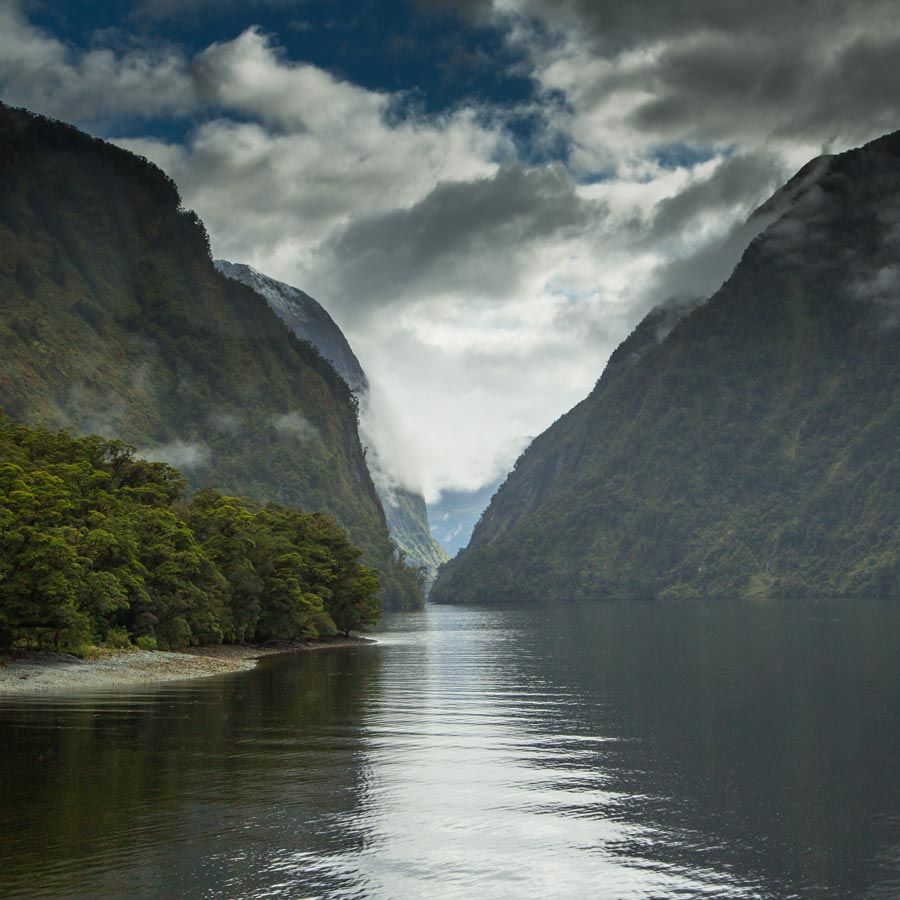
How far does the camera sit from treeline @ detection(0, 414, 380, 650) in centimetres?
5997

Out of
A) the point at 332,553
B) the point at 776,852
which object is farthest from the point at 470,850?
the point at 332,553

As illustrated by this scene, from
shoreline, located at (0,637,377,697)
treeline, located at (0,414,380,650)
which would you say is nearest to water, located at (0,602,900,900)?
shoreline, located at (0,637,377,697)

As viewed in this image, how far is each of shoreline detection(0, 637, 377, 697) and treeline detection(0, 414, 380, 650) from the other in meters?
1.64

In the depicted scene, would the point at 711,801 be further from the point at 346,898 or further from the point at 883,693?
the point at 883,693

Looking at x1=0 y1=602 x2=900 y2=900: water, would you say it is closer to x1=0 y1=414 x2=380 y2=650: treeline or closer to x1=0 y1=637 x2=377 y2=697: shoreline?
x1=0 y1=637 x2=377 y2=697: shoreline

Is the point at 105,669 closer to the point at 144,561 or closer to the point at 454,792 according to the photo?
the point at 144,561

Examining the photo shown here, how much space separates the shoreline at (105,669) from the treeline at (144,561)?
164 cm

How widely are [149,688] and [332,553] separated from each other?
226ft

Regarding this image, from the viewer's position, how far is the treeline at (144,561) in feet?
197

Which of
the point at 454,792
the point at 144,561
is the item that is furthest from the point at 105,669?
the point at 454,792

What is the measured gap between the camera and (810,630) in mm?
123125

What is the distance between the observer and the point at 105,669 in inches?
2493

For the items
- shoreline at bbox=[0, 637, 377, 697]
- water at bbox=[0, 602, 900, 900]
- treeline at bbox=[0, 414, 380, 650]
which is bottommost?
water at bbox=[0, 602, 900, 900]

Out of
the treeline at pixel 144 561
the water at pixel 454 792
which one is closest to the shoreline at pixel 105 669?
the treeline at pixel 144 561
